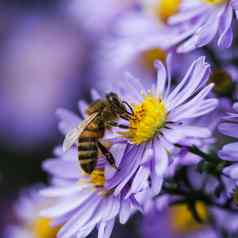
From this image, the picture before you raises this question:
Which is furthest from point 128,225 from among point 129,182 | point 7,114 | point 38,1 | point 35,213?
point 38,1

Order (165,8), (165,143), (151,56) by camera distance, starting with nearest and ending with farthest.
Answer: (165,143)
(165,8)
(151,56)

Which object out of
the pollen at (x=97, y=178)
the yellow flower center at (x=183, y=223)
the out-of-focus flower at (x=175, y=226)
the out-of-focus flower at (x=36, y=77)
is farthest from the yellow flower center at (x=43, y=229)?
the out-of-focus flower at (x=36, y=77)

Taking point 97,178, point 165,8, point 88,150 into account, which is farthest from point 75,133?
point 165,8

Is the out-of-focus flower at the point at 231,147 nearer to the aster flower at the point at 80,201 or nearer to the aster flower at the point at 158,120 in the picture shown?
the aster flower at the point at 158,120

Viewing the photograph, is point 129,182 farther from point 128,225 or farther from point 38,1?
point 38,1

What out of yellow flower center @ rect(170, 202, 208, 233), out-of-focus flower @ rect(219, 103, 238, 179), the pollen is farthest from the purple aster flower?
yellow flower center @ rect(170, 202, 208, 233)

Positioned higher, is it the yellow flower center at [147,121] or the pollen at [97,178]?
the yellow flower center at [147,121]

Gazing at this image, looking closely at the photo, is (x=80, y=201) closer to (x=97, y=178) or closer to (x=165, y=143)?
(x=97, y=178)
